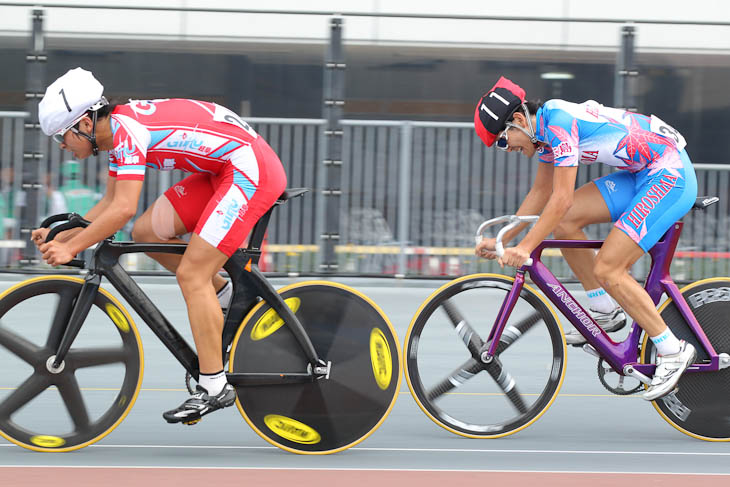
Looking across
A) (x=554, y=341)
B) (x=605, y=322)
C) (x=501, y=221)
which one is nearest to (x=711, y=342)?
(x=605, y=322)

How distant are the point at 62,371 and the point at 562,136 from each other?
2.44m

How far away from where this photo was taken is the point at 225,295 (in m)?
5.16

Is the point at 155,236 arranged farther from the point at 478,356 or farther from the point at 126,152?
the point at 478,356

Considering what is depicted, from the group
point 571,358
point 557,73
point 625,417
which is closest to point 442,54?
point 557,73

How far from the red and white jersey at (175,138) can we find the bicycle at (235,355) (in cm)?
34

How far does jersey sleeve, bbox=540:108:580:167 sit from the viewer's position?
16.5ft

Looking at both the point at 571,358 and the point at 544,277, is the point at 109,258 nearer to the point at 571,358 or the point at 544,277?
the point at 544,277

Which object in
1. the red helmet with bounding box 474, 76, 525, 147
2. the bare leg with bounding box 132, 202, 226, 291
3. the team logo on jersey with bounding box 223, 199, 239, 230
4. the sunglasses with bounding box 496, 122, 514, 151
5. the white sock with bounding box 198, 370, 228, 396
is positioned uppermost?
the red helmet with bounding box 474, 76, 525, 147

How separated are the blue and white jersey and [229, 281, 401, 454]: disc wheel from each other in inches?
44.4

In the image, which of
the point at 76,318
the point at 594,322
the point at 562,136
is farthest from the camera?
the point at 594,322

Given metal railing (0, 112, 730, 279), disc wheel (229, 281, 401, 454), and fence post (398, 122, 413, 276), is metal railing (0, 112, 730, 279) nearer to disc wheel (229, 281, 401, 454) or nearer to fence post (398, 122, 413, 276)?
fence post (398, 122, 413, 276)

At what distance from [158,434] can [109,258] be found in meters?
0.97

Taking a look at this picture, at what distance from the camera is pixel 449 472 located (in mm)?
4816

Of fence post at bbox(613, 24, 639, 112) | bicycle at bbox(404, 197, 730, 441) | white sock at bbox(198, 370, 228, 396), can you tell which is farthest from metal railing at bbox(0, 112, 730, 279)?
white sock at bbox(198, 370, 228, 396)
